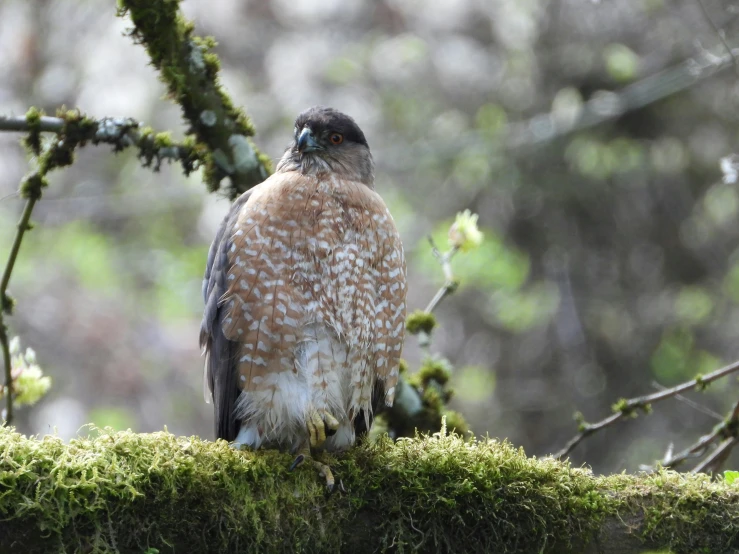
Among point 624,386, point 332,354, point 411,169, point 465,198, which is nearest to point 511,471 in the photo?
point 332,354

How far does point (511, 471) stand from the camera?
3244 millimetres

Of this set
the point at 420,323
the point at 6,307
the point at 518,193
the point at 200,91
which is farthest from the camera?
the point at 518,193

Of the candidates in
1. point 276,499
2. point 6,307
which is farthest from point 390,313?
point 6,307

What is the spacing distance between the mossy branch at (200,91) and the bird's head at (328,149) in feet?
0.93

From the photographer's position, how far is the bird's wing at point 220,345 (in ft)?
12.8

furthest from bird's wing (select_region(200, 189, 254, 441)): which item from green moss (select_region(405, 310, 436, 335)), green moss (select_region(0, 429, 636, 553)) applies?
green moss (select_region(405, 310, 436, 335))

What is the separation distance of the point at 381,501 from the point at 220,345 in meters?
1.20

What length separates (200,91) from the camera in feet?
15.1

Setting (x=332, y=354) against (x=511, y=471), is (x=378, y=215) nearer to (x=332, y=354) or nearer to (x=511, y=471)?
(x=332, y=354)

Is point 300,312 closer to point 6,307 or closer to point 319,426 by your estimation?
point 319,426

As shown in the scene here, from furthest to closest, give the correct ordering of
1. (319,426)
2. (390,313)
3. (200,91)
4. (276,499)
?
(200,91) → (390,313) → (319,426) → (276,499)

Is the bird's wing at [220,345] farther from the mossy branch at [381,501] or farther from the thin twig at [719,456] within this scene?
the thin twig at [719,456]

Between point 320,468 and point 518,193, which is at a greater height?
point 518,193

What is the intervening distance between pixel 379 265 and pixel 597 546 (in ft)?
5.37
